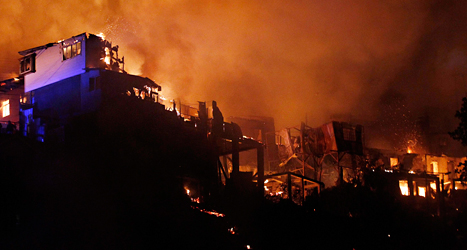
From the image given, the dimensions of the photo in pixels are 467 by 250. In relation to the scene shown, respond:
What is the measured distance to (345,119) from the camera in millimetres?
52344

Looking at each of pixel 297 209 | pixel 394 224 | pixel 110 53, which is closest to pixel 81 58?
pixel 110 53

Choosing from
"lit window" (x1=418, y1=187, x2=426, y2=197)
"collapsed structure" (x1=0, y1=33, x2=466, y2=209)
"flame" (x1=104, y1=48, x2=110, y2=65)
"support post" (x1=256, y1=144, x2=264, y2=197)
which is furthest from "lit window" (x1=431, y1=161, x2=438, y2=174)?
"flame" (x1=104, y1=48, x2=110, y2=65)

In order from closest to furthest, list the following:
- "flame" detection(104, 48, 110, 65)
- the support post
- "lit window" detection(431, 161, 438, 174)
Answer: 1. the support post
2. "flame" detection(104, 48, 110, 65)
3. "lit window" detection(431, 161, 438, 174)

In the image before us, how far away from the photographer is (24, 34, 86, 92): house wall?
25.4m

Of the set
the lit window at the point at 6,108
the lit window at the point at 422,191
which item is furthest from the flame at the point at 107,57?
the lit window at the point at 422,191

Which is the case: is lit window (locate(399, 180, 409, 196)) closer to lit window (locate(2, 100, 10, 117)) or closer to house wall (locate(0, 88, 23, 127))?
house wall (locate(0, 88, 23, 127))

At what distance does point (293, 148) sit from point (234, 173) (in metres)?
14.8

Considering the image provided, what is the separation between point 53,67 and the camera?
88.4ft

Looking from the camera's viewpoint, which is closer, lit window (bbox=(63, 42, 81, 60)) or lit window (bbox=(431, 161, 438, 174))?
lit window (bbox=(63, 42, 81, 60))

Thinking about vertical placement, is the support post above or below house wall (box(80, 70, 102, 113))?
below

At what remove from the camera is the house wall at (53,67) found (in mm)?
25406

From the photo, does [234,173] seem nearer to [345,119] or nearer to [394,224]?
[394,224]

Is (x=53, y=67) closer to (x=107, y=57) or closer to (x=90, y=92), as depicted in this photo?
(x=107, y=57)

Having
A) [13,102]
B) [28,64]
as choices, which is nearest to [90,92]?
[28,64]
